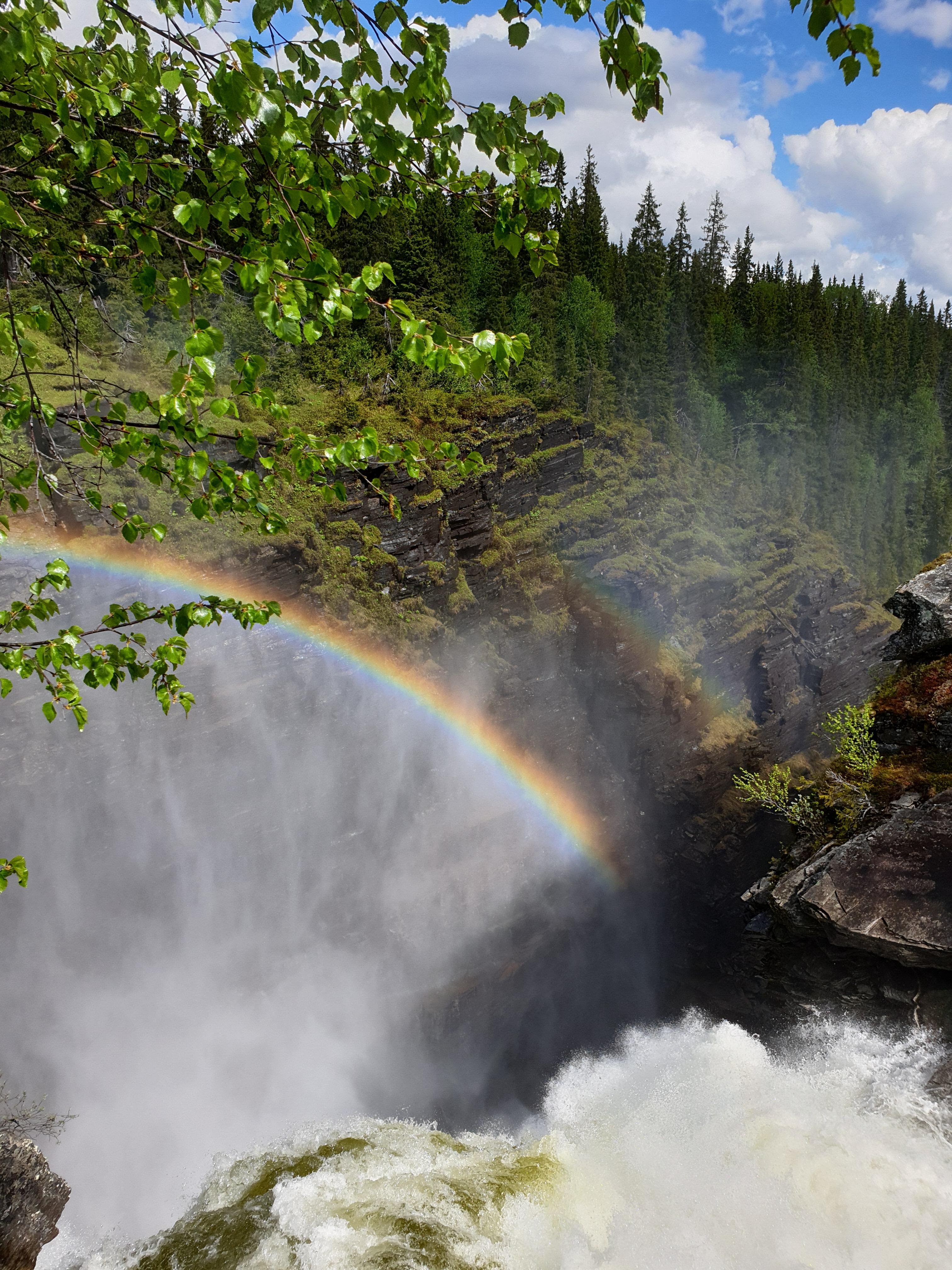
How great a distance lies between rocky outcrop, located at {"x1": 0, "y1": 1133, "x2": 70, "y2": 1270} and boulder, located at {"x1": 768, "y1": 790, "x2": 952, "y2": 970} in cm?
1388

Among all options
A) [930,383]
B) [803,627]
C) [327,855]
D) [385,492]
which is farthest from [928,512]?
[385,492]

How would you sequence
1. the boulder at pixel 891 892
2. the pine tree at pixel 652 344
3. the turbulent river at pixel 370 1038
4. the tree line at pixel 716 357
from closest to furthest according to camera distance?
the turbulent river at pixel 370 1038 < the boulder at pixel 891 892 < the tree line at pixel 716 357 < the pine tree at pixel 652 344

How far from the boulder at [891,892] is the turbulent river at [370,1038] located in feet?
5.43

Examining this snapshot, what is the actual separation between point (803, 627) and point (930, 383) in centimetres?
4047

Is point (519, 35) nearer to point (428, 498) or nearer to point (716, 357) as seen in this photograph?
point (428, 498)

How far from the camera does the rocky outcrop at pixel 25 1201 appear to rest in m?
8.17

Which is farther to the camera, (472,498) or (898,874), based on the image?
(472,498)

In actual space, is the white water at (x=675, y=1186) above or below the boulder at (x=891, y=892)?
below

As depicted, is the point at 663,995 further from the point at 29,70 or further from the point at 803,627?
the point at 803,627

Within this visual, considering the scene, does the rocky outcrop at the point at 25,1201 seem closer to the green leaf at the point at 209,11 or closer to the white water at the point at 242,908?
the white water at the point at 242,908

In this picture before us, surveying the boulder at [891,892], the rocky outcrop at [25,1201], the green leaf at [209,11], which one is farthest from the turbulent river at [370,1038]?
the green leaf at [209,11]

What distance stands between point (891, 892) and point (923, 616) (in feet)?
25.1

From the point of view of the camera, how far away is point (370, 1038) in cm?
1866

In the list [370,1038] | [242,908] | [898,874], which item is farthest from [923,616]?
[242,908]
